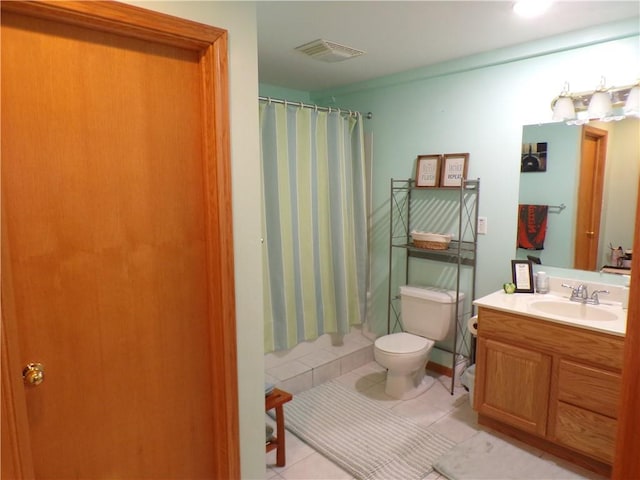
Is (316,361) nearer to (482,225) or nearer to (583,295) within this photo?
(482,225)

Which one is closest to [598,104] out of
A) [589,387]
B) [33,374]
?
[589,387]

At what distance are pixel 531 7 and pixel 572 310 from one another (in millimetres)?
1617

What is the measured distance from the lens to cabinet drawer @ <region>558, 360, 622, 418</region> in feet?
6.53

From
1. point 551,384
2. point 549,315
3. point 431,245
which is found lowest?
point 551,384

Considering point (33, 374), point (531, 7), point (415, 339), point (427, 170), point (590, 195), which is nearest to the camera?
point (33, 374)

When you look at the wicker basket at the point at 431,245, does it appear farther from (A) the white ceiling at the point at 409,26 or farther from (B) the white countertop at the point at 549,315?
(A) the white ceiling at the point at 409,26

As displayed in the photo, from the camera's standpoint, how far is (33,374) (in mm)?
1265

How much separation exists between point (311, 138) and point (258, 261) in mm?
1589

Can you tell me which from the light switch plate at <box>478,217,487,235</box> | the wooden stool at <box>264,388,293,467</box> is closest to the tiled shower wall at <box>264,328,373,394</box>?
the wooden stool at <box>264,388,293,467</box>

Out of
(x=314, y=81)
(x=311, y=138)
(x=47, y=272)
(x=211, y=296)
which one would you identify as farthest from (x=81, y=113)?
(x=314, y=81)

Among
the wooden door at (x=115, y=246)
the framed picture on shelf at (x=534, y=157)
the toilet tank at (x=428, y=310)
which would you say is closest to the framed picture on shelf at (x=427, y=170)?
the framed picture on shelf at (x=534, y=157)

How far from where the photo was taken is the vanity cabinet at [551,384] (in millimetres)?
2016

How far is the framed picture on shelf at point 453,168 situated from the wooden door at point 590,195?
71cm

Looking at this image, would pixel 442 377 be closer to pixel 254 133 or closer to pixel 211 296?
pixel 211 296
